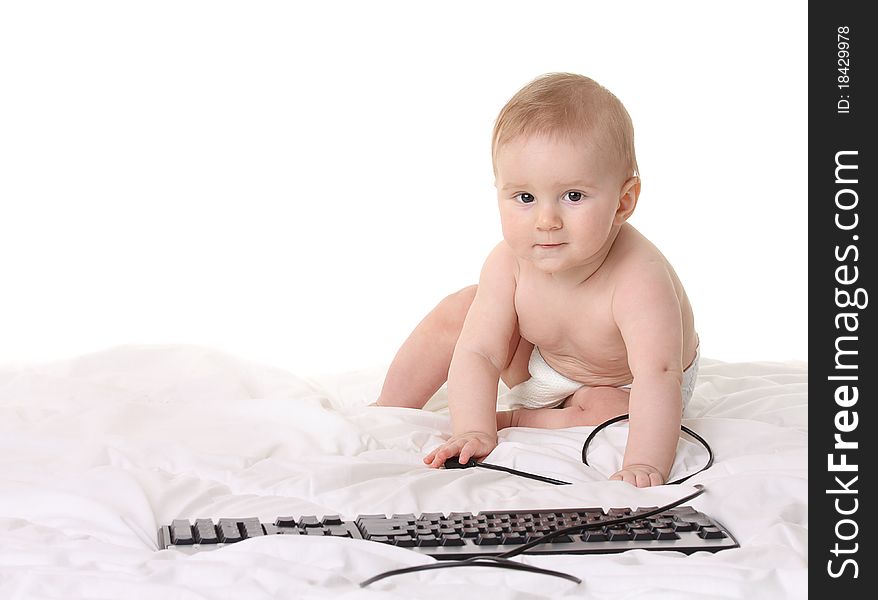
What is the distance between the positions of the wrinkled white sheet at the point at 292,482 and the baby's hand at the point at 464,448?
3 cm

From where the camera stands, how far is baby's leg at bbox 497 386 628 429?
1651mm

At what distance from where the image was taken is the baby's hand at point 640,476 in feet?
4.35

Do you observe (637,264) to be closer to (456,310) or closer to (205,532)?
(456,310)

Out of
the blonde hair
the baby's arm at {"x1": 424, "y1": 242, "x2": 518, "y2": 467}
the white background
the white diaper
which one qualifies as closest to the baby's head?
the blonde hair

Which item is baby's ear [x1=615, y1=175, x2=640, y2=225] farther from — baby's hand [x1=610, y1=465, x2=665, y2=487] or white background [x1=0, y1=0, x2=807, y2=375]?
white background [x1=0, y1=0, x2=807, y2=375]

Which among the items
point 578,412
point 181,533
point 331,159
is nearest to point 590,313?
point 578,412

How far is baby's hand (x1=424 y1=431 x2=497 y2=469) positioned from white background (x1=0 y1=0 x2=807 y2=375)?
1.44 metres

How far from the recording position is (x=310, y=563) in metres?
0.90

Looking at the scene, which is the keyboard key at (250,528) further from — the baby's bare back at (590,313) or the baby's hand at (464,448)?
the baby's bare back at (590,313)

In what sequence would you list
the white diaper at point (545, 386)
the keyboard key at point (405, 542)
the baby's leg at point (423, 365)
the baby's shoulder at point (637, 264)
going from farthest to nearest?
the baby's leg at point (423, 365) < the white diaper at point (545, 386) < the baby's shoulder at point (637, 264) < the keyboard key at point (405, 542)
